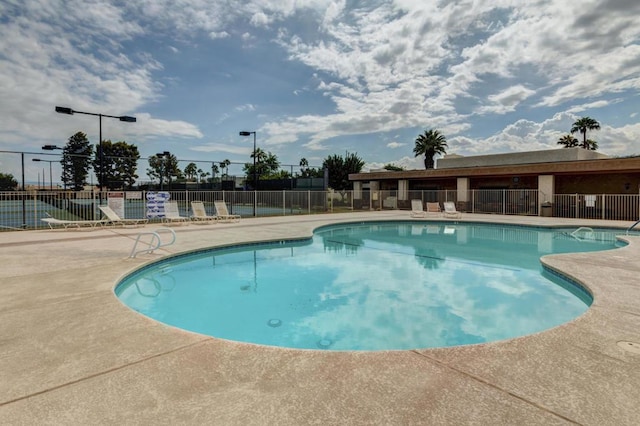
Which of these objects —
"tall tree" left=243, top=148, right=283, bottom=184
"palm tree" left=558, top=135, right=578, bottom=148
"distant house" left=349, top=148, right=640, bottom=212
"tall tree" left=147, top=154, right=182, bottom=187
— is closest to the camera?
"distant house" left=349, top=148, right=640, bottom=212

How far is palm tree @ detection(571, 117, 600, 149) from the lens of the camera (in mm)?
43281

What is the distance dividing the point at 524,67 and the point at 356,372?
21.5 metres

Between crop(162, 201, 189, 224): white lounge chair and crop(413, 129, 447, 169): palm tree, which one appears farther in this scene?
crop(413, 129, 447, 169): palm tree

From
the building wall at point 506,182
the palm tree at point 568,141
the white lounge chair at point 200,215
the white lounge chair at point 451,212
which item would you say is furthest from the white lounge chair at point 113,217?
the palm tree at point 568,141

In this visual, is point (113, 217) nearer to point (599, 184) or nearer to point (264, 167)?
point (599, 184)

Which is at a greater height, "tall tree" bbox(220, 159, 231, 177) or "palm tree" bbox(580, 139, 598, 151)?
"palm tree" bbox(580, 139, 598, 151)

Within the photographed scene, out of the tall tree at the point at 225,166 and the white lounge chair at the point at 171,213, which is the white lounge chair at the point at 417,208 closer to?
the tall tree at the point at 225,166

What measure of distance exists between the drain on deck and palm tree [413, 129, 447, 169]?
1654 inches

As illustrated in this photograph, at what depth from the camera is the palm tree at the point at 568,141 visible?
4451cm

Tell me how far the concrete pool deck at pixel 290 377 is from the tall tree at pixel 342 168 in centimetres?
4147

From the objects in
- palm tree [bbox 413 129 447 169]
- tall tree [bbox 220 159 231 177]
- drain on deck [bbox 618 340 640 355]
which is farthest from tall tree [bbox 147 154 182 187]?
palm tree [bbox 413 129 447 169]

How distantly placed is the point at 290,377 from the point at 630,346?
10.3ft

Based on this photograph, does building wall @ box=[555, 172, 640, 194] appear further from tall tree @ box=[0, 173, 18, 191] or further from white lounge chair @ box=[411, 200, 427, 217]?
tall tree @ box=[0, 173, 18, 191]

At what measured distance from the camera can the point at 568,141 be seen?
147 feet
